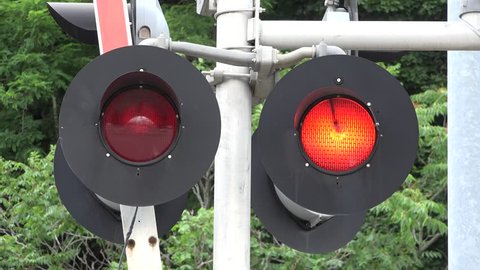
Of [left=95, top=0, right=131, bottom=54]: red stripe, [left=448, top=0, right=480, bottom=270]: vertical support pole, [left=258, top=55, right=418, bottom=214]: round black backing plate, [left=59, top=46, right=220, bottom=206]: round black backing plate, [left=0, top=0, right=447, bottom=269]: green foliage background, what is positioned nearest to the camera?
[left=59, top=46, right=220, bottom=206]: round black backing plate

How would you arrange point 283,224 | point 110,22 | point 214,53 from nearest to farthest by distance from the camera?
point 214,53
point 110,22
point 283,224

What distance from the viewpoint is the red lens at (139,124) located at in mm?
2707

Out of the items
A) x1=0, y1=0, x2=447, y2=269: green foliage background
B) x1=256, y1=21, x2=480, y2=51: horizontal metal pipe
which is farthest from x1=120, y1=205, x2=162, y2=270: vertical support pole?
x1=0, y1=0, x2=447, y2=269: green foliage background

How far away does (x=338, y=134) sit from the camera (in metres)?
2.85

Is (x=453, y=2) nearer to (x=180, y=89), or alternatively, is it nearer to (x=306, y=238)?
(x=306, y=238)

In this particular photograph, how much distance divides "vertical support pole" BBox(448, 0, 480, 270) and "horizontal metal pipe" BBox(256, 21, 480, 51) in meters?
2.54

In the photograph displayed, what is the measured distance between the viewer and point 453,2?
582 cm

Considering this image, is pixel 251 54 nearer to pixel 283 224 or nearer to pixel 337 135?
pixel 337 135

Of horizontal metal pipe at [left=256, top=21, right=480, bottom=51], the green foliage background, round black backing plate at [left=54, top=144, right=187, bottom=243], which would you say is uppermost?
horizontal metal pipe at [left=256, top=21, right=480, bottom=51]

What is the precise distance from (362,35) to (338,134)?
1.63 feet

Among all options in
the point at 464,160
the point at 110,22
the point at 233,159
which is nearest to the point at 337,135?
the point at 233,159

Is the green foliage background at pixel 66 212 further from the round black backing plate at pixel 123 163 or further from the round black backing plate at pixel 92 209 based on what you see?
A: the round black backing plate at pixel 123 163

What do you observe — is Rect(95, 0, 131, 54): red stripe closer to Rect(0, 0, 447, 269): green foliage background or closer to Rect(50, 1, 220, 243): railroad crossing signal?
Rect(50, 1, 220, 243): railroad crossing signal

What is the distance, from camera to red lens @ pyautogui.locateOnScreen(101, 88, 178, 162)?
107 inches
